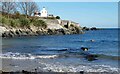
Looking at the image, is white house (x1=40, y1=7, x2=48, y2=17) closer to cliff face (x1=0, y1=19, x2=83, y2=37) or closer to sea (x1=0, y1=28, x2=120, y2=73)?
cliff face (x1=0, y1=19, x2=83, y2=37)

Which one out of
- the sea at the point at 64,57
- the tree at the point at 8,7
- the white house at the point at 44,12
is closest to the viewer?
the sea at the point at 64,57

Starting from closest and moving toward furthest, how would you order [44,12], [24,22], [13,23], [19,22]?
[13,23], [19,22], [24,22], [44,12]

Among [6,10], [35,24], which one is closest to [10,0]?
[6,10]

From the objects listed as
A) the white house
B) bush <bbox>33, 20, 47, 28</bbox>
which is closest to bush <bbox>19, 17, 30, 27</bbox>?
bush <bbox>33, 20, 47, 28</bbox>

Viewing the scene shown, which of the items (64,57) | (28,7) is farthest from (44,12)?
(64,57)

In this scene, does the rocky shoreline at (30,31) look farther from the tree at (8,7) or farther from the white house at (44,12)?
the white house at (44,12)

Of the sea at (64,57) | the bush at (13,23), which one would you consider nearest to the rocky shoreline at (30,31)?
the bush at (13,23)

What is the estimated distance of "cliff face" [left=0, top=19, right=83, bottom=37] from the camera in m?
79.7

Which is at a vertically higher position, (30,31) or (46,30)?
(30,31)

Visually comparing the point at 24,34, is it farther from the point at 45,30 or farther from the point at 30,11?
the point at 30,11

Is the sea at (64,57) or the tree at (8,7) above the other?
the tree at (8,7)

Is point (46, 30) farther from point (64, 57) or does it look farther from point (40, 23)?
point (64, 57)

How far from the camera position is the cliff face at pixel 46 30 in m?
79.7

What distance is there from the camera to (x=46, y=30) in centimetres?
10325
